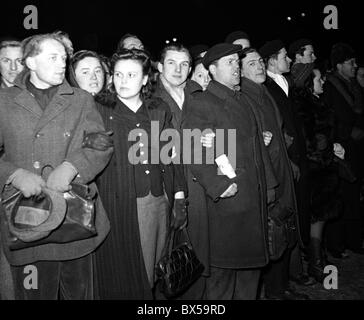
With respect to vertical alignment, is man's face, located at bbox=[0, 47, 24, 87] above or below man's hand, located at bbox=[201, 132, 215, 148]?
above

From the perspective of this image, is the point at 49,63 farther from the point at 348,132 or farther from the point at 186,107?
the point at 348,132

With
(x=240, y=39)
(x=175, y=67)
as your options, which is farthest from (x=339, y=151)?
(x=175, y=67)

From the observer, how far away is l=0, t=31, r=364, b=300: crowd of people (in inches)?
98.1

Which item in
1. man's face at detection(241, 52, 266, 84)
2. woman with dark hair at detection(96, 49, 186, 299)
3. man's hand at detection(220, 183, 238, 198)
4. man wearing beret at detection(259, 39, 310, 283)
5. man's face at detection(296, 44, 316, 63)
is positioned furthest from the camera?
man's face at detection(296, 44, 316, 63)

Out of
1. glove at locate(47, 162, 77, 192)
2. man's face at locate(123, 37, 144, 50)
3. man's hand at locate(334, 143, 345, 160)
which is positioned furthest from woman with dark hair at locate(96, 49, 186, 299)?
man's hand at locate(334, 143, 345, 160)

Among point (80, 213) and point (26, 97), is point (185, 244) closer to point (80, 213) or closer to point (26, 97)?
point (80, 213)

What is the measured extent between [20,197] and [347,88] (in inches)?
161

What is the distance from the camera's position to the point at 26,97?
2479 mm

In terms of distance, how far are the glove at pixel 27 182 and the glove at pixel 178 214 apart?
96 cm

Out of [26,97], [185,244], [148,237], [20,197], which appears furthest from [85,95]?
[185,244]

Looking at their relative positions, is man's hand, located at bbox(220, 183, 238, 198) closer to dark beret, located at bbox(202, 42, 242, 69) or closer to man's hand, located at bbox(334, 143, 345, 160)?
dark beret, located at bbox(202, 42, 242, 69)

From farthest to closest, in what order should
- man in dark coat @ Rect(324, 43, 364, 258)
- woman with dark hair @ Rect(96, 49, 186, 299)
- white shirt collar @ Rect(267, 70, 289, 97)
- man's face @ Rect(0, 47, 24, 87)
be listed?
man in dark coat @ Rect(324, 43, 364, 258) < white shirt collar @ Rect(267, 70, 289, 97) < man's face @ Rect(0, 47, 24, 87) < woman with dark hair @ Rect(96, 49, 186, 299)

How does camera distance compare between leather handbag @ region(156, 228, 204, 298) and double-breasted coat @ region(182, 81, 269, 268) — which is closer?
leather handbag @ region(156, 228, 204, 298)

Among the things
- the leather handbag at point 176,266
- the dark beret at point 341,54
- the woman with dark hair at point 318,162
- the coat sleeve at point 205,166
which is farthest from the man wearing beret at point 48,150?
the dark beret at point 341,54
